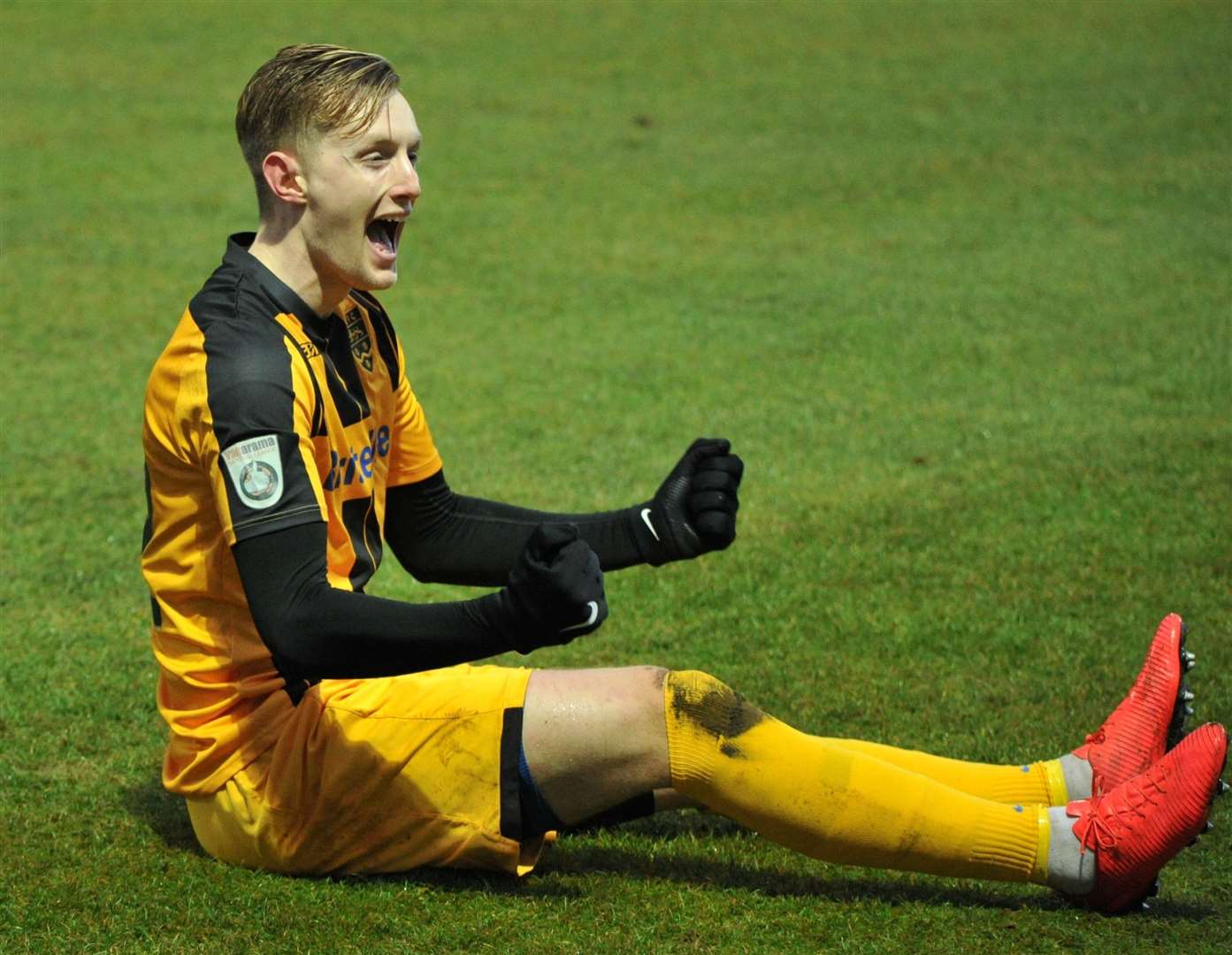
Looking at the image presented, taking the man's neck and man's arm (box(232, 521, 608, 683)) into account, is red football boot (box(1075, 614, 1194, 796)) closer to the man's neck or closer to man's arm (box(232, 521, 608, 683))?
man's arm (box(232, 521, 608, 683))

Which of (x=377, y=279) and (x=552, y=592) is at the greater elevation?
(x=377, y=279)

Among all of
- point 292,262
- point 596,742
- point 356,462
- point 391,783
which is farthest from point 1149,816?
point 292,262

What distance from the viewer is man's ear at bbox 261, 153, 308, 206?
12.2 feet

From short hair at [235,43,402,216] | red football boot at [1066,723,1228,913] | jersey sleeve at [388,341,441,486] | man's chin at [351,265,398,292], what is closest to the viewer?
red football boot at [1066,723,1228,913]

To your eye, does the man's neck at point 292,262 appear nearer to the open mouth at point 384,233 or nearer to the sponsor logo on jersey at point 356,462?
the open mouth at point 384,233

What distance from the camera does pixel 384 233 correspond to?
3.81 m

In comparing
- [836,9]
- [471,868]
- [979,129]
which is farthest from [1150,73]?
[471,868]

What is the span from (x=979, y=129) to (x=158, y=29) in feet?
24.9

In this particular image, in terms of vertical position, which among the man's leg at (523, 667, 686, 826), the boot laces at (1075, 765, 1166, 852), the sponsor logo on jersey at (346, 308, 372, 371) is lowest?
the boot laces at (1075, 765, 1166, 852)

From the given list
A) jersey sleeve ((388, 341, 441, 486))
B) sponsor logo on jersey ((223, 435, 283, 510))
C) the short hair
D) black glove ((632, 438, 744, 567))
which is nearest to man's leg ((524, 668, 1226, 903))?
black glove ((632, 438, 744, 567))

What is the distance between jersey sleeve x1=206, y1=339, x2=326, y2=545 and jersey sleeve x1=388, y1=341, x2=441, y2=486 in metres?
0.74

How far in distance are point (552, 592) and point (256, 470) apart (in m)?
0.67

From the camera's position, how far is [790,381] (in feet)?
28.2

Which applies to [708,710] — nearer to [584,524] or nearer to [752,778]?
[752,778]
